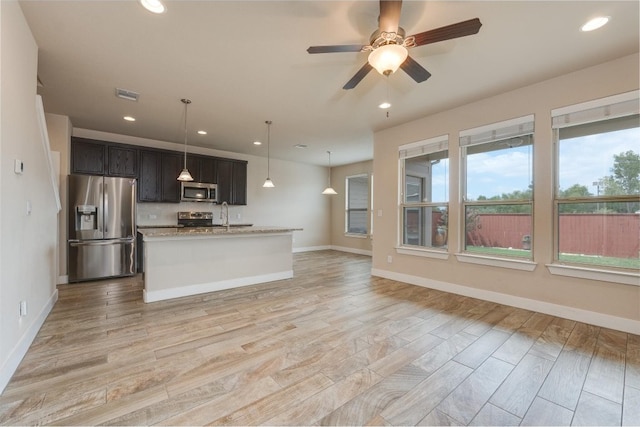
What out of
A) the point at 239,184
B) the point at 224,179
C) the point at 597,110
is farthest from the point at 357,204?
the point at 597,110

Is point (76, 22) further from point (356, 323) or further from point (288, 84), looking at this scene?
point (356, 323)

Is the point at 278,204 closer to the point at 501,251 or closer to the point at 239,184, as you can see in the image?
the point at 239,184

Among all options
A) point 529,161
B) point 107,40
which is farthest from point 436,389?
point 107,40

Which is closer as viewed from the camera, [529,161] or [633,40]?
[633,40]

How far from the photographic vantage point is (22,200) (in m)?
2.17

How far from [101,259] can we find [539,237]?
6.46 metres

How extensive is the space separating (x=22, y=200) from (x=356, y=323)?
3.14 metres

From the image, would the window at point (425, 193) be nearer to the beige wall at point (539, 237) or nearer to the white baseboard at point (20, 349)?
the beige wall at point (539, 237)

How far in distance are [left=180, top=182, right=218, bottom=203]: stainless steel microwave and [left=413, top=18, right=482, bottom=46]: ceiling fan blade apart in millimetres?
5245

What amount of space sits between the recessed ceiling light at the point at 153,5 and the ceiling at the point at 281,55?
0.24 ft

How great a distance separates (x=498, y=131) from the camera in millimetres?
3561

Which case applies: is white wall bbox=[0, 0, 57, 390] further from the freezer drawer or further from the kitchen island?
the freezer drawer

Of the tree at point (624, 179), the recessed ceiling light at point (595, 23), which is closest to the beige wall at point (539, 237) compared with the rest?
the tree at point (624, 179)

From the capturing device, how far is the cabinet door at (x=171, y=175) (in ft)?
18.4
